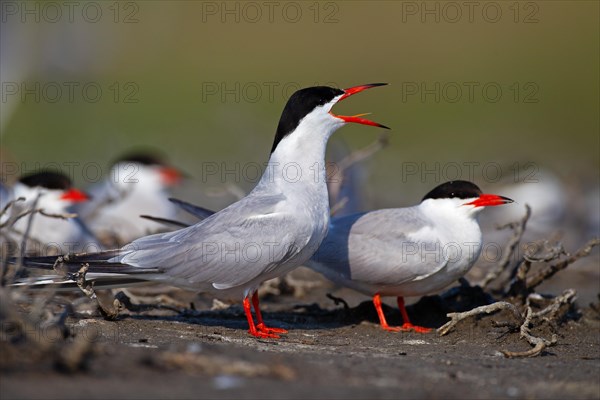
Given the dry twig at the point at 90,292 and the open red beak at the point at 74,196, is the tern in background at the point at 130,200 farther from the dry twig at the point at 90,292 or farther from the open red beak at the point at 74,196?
the dry twig at the point at 90,292

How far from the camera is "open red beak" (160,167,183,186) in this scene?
394 inches

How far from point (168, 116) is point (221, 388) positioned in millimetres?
14620

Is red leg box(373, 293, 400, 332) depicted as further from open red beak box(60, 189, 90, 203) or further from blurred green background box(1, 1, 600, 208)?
blurred green background box(1, 1, 600, 208)

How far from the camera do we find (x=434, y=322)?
5.47m

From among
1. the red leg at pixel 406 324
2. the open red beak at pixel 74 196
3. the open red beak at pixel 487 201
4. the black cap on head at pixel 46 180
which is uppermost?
the black cap on head at pixel 46 180

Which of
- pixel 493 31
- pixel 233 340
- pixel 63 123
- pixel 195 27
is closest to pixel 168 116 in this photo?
pixel 63 123

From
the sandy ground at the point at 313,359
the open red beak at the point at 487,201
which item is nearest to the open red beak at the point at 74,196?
the sandy ground at the point at 313,359

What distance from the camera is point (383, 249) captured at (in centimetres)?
528

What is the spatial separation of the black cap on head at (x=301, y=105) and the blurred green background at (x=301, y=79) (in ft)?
17.4

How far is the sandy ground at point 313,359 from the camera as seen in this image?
10.7ft

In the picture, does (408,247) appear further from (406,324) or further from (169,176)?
(169,176)

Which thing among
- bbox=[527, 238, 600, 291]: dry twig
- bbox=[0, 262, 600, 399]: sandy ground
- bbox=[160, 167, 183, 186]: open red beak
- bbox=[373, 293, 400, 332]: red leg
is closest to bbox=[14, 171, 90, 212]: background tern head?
bbox=[160, 167, 183, 186]: open red beak

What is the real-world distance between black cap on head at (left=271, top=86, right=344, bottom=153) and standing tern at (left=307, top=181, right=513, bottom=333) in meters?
0.71

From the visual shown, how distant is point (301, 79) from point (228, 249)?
14.3 m
